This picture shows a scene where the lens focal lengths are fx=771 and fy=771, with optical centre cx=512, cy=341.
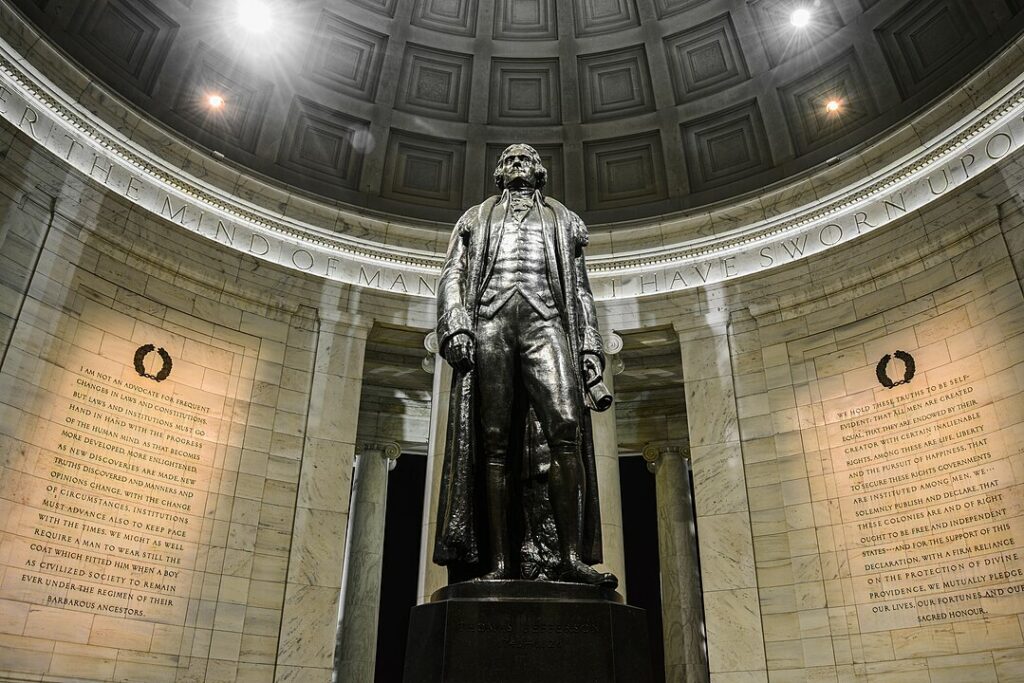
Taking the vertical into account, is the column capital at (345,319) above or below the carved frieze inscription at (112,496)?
above

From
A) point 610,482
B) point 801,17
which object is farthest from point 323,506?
point 801,17

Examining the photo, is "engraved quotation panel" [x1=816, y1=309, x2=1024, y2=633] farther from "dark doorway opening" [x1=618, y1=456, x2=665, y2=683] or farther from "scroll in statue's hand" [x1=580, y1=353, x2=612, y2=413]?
"dark doorway opening" [x1=618, y1=456, x2=665, y2=683]

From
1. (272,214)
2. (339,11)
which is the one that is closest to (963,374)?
(272,214)

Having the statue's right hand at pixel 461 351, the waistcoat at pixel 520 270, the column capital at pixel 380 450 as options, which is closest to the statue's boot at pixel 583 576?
the statue's right hand at pixel 461 351

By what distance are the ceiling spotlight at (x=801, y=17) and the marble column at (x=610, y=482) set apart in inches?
293

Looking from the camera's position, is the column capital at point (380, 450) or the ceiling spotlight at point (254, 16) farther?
the column capital at point (380, 450)

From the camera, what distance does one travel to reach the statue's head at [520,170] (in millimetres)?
7055

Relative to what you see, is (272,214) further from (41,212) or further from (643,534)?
(643,534)

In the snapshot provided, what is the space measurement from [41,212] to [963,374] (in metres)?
14.8

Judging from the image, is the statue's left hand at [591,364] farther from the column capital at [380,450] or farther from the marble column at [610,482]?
the column capital at [380,450]

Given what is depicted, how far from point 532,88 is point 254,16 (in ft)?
20.5

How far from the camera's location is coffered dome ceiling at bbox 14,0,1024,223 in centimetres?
1505

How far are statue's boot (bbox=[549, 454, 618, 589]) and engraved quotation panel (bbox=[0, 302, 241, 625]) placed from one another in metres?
9.07

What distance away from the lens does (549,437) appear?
5.78 meters
